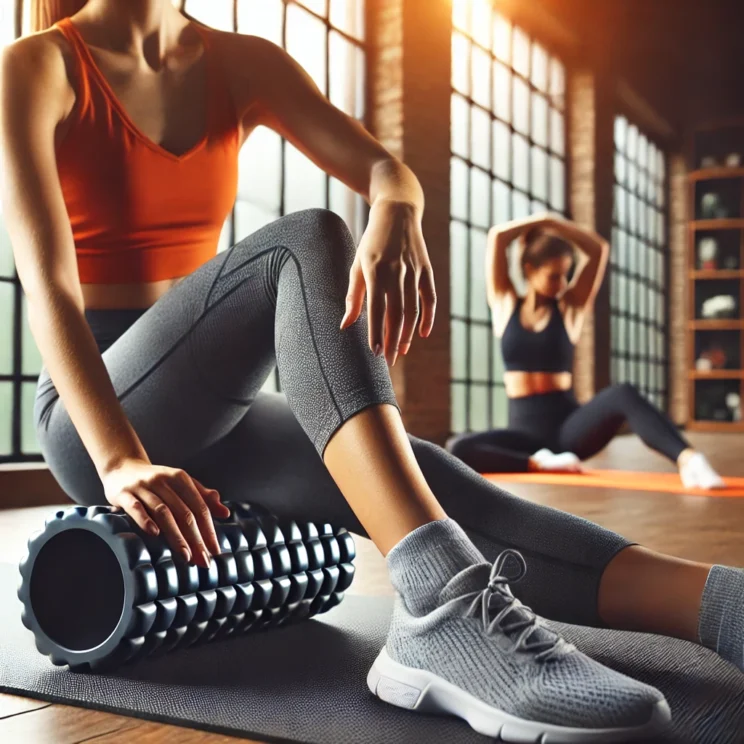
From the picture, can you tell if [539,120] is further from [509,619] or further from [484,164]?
[509,619]

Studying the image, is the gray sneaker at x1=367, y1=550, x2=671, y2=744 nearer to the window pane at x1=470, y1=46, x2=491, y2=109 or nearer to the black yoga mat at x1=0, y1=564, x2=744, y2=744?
the black yoga mat at x1=0, y1=564, x2=744, y2=744

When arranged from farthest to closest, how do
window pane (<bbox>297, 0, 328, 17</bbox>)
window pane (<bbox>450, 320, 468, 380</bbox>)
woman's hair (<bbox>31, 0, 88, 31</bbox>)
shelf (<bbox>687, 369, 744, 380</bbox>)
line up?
shelf (<bbox>687, 369, 744, 380</bbox>), window pane (<bbox>450, 320, 468, 380</bbox>), window pane (<bbox>297, 0, 328, 17</bbox>), woman's hair (<bbox>31, 0, 88, 31</bbox>)

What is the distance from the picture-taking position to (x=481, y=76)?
679 cm

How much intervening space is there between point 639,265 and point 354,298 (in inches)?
368

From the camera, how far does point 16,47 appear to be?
1.23 meters

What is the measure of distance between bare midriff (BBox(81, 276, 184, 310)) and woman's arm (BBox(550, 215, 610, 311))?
361 centimetres

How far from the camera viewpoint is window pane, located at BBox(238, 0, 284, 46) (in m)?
4.57

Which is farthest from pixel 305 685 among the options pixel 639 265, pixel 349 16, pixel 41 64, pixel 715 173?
pixel 715 173

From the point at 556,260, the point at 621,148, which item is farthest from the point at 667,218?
the point at 556,260

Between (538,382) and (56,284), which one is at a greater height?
(56,284)

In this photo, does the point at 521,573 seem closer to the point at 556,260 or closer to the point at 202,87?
the point at 202,87

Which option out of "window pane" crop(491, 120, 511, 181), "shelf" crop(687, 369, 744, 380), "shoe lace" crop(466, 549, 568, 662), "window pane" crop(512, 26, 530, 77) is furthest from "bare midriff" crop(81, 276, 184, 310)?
"shelf" crop(687, 369, 744, 380)

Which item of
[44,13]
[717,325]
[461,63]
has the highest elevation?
[461,63]

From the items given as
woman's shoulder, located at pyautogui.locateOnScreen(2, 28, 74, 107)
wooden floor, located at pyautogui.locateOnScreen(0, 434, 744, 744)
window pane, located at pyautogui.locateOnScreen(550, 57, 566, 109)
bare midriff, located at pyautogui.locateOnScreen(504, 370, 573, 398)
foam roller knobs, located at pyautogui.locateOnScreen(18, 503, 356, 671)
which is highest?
window pane, located at pyautogui.locateOnScreen(550, 57, 566, 109)
